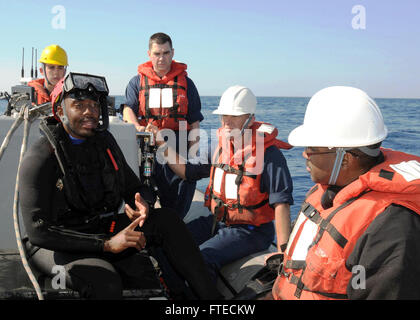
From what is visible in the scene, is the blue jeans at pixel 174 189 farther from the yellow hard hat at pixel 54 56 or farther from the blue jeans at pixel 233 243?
the yellow hard hat at pixel 54 56

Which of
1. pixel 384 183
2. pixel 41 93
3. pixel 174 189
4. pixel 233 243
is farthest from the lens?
pixel 41 93

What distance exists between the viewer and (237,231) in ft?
9.91

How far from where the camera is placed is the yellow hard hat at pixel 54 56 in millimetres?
4918

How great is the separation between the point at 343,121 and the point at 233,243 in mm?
1441

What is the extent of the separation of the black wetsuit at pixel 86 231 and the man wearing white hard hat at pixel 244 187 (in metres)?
0.50

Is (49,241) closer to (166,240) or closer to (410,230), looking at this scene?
(166,240)

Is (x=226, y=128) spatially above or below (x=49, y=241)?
above

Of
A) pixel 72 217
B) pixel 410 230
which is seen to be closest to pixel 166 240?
pixel 72 217

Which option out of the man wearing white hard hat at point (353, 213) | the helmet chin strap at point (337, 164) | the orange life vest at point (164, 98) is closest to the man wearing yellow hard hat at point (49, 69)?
the orange life vest at point (164, 98)

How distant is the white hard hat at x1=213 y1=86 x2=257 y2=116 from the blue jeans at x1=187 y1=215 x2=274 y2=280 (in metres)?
0.87

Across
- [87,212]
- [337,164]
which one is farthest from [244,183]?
[337,164]

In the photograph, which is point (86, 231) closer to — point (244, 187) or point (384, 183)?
point (244, 187)

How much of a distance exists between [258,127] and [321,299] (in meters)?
1.65

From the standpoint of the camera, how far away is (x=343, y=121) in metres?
1.78
